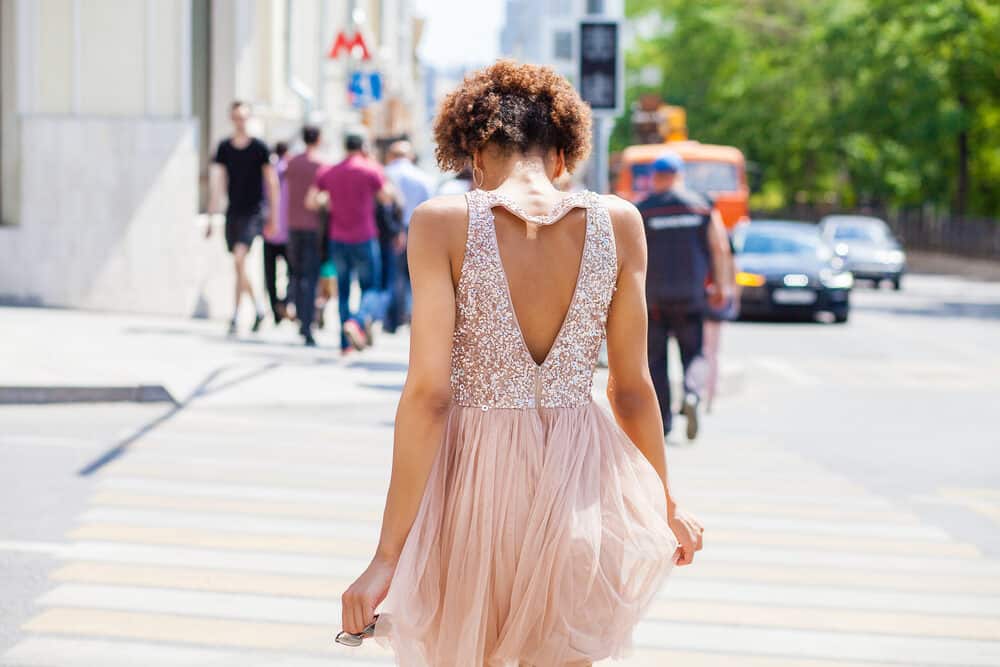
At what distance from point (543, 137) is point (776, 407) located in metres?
10.3

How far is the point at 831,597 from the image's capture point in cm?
610

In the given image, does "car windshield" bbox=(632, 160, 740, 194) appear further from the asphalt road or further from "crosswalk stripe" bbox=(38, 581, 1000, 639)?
"crosswalk stripe" bbox=(38, 581, 1000, 639)

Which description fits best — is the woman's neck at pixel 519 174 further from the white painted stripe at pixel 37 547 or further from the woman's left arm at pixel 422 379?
the white painted stripe at pixel 37 547

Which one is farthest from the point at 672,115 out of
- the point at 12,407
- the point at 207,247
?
the point at 12,407

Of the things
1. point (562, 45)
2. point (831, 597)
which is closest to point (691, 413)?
point (831, 597)

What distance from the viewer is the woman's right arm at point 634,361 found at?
3344 millimetres

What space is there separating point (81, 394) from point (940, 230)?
50.3 meters

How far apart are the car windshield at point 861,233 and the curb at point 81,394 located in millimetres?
29760

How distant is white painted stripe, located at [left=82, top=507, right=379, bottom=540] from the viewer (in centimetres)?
692

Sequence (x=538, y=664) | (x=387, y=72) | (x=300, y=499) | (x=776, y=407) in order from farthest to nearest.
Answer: (x=387, y=72) → (x=776, y=407) → (x=300, y=499) → (x=538, y=664)

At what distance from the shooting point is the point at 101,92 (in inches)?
643

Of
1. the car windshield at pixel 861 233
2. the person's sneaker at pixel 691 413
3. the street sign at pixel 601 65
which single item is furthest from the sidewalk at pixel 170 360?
the car windshield at pixel 861 233

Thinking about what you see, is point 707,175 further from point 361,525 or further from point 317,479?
point 361,525

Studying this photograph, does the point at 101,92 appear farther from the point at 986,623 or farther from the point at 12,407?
the point at 986,623
